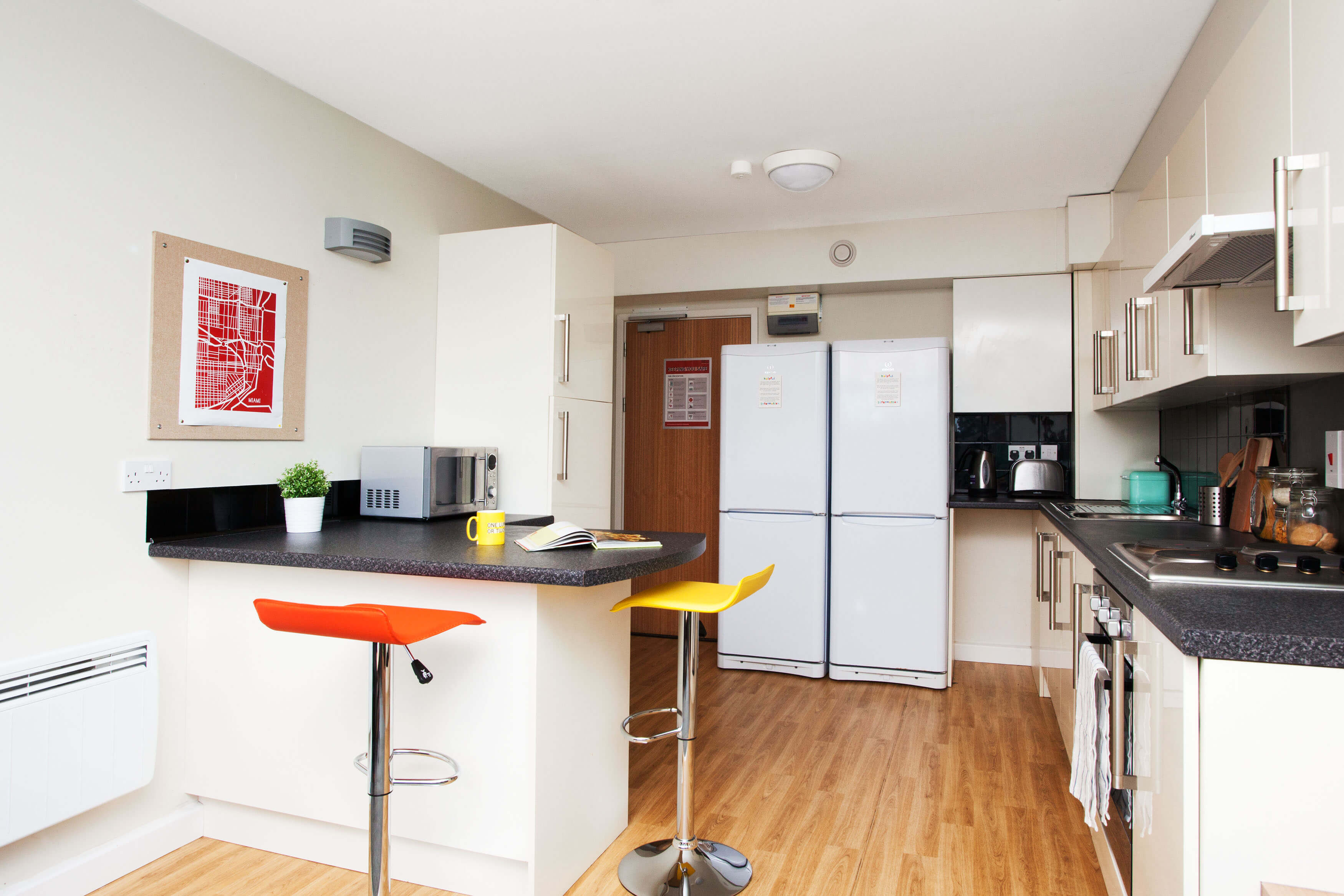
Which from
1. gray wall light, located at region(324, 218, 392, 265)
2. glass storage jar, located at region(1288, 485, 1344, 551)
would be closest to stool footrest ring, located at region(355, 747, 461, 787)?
gray wall light, located at region(324, 218, 392, 265)

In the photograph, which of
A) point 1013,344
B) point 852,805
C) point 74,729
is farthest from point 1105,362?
point 74,729

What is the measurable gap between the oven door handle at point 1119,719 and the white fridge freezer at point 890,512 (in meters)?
2.13

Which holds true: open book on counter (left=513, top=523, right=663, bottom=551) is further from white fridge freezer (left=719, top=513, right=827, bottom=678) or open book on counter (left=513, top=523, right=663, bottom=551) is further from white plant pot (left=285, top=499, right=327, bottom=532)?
white fridge freezer (left=719, top=513, right=827, bottom=678)

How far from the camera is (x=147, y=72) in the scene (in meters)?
2.22

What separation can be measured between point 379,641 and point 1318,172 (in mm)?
1829

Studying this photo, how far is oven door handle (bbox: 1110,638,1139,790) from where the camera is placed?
61.0 inches

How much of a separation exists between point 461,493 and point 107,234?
1.39m

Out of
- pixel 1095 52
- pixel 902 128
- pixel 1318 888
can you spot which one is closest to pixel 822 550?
pixel 902 128

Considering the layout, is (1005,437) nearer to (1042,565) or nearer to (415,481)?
(1042,565)

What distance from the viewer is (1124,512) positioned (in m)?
3.06

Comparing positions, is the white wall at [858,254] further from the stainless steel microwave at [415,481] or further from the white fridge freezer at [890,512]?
the stainless steel microwave at [415,481]

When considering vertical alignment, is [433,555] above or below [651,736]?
above

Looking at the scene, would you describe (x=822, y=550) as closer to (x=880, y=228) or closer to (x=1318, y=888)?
(x=880, y=228)

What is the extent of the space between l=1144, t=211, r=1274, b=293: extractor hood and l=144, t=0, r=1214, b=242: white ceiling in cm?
93
